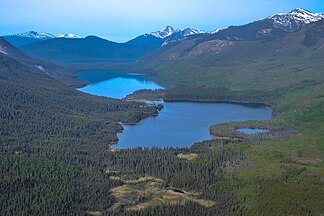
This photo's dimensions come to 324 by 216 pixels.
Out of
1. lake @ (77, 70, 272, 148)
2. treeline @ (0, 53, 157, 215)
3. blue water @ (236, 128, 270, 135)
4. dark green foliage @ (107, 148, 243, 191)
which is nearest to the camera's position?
treeline @ (0, 53, 157, 215)

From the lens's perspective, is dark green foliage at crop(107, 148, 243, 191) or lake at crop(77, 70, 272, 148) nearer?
dark green foliage at crop(107, 148, 243, 191)

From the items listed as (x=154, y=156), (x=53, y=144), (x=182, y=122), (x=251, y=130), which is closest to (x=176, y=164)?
(x=154, y=156)

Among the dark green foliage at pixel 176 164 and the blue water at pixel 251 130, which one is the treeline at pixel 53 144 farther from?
the blue water at pixel 251 130

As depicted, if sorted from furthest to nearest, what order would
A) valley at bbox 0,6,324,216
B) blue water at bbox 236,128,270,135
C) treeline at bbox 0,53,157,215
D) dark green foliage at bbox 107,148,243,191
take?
blue water at bbox 236,128,270,135
dark green foliage at bbox 107,148,243,191
valley at bbox 0,6,324,216
treeline at bbox 0,53,157,215

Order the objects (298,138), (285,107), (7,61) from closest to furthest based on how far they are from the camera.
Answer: (298,138) → (285,107) → (7,61)

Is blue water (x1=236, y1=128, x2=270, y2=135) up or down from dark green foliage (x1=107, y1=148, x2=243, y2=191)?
up

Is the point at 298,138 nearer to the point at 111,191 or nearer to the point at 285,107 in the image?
the point at 285,107

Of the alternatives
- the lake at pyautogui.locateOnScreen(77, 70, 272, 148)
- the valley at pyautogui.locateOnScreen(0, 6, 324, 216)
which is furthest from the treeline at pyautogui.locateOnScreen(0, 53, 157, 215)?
the lake at pyautogui.locateOnScreen(77, 70, 272, 148)

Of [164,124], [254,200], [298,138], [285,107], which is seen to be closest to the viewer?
[254,200]

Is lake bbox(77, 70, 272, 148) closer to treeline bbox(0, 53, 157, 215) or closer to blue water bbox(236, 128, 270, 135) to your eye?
Result: treeline bbox(0, 53, 157, 215)

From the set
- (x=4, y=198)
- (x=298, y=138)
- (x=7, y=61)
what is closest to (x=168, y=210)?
(x=4, y=198)

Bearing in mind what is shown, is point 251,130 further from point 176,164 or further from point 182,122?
point 176,164
